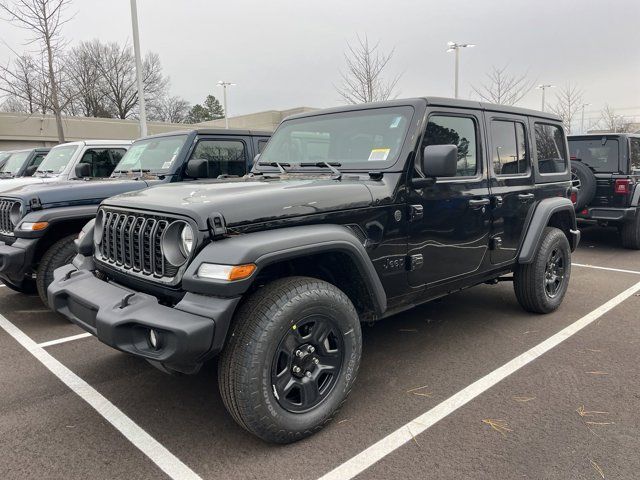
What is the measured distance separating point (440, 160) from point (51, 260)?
369cm

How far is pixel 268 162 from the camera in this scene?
4141 mm

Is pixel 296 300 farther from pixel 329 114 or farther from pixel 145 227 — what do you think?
pixel 329 114

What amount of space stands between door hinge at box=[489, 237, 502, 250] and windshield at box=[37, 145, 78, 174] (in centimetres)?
632

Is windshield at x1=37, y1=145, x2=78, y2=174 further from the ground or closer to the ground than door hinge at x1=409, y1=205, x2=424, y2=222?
further from the ground

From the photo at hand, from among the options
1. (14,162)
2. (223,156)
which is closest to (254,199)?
(223,156)

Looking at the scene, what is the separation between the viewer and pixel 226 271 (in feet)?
7.76

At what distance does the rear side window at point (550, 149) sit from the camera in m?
4.69

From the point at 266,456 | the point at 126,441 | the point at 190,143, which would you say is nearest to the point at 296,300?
the point at 266,456

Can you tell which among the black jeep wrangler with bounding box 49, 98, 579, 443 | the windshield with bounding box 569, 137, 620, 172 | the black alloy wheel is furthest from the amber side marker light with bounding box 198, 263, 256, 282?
the windshield with bounding box 569, 137, 620, 172

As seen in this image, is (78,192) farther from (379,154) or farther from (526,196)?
(526,196)

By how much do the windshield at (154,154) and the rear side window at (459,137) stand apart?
3.53 metres

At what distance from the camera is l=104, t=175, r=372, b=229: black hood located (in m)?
2.54

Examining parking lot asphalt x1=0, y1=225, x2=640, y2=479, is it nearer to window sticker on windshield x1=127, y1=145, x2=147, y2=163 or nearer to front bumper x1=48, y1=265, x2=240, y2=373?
front bumper x1=48, y1=265, x2=240, y2=373

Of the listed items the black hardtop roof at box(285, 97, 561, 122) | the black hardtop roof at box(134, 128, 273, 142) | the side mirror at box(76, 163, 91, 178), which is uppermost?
the black hardtop roof at box(134, 128, 273, 142)
